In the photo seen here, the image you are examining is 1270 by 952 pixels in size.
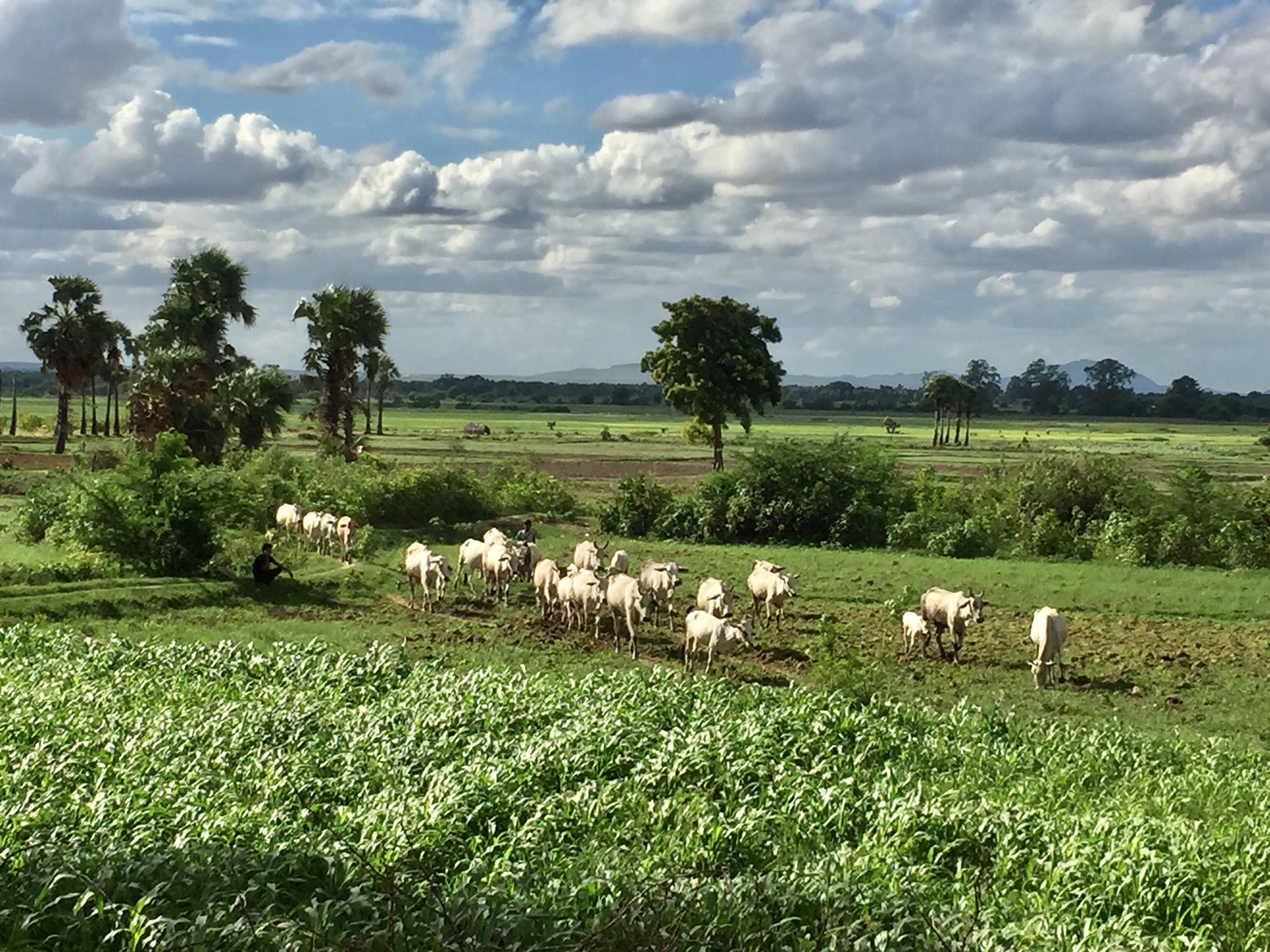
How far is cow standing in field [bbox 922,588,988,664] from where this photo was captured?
1944cm

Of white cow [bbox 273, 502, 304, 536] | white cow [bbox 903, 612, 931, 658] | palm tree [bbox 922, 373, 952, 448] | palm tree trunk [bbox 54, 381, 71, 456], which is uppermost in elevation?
palm tree [bbox 922, 373, 952, 448]

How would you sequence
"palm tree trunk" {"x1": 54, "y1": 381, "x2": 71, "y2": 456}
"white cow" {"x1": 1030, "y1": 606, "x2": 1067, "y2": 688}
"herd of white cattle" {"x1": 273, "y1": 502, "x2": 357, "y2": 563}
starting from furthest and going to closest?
"palm tree trunk" {"x1": 54, "y1": 381, "x2": 71, "y2": 456} < "herd of white cattle" {"x1": 273, "y1": 502, "x2": 357, "y2": 563} < "white cow" {"x1": 1030, "y1": 606, "x2": 1067, "y2": 688}

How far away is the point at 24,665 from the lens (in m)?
16.5

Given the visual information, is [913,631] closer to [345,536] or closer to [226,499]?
[226,499]

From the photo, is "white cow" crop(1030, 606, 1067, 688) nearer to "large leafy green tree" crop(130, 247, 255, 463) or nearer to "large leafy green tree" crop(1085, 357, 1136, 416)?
"large leafy green tree" crop(130, 247, 255, 463)

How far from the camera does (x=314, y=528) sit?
3162 centimetres

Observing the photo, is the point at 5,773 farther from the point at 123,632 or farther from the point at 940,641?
the point at 940,641

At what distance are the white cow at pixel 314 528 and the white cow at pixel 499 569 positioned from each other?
7.31 meters

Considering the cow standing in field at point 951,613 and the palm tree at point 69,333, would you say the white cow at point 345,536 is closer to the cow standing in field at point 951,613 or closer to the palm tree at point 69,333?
the cow standing in field at point 951,613

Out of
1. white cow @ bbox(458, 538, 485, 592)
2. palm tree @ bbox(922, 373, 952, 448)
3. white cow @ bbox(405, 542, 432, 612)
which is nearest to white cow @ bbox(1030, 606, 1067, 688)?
white cow @ bbox(405, 542, 432, 612)

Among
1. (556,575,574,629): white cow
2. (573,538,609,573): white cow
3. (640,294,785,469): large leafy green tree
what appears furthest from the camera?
(640,294,785,469): large leafy green tree

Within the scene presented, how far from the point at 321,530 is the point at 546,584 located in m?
10.2

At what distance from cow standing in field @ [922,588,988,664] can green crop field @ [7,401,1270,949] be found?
556 millimetres

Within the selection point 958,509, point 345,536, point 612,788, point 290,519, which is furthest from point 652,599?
point 958,509
